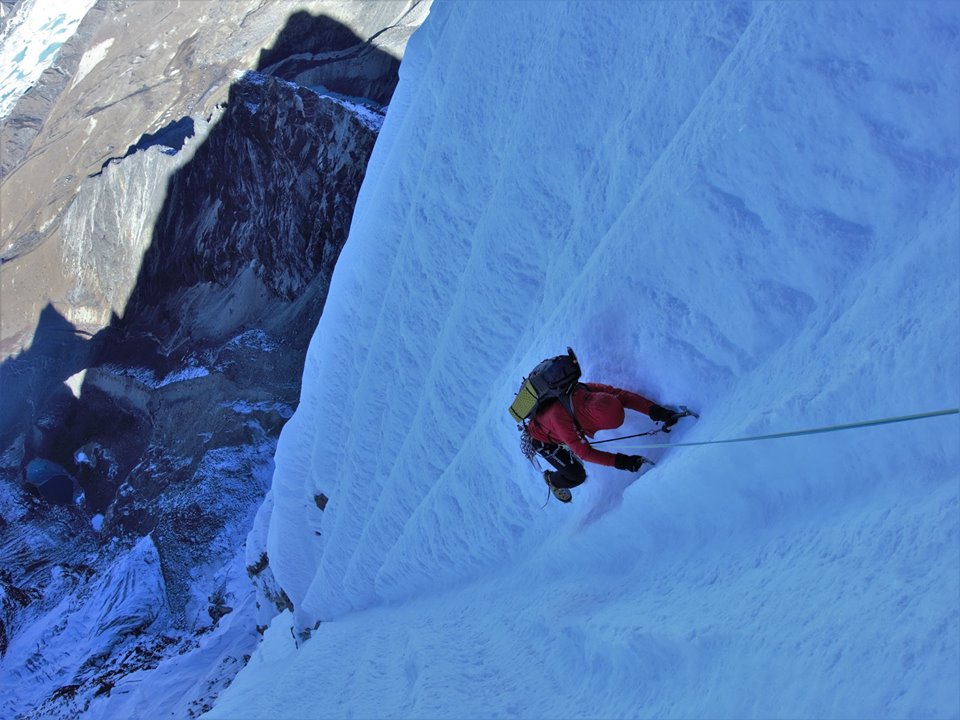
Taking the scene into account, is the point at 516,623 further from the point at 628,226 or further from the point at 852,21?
the point at 852,21

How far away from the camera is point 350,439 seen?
40.0 feet

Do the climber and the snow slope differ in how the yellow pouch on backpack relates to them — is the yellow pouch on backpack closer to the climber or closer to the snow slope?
the climber

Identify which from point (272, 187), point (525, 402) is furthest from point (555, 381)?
point (272, 187)

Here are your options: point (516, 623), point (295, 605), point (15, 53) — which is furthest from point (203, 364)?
point (15, 53)

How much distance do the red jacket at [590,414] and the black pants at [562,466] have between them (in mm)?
386

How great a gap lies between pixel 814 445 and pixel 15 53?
70.3 metres

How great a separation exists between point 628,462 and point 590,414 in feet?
1.70

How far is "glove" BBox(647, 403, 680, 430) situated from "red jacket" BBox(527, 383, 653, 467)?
5 cm

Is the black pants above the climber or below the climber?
below

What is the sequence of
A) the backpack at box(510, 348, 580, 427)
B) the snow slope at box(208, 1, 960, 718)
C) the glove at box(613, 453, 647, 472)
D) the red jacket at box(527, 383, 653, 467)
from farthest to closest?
the backpack at box(510, 348, 580, 427), the glove at box(613, 453, 647, 472), the red jacket at box(527, 383, 653, 467), the snow slope at box(208, 1, 960, 718)

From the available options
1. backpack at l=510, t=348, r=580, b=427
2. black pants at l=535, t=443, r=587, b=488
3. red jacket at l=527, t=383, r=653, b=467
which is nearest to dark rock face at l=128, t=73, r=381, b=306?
black pants at l=535, t=443, r=587, b=488

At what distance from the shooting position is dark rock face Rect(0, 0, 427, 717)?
83.9ft

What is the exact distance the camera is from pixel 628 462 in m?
5.74

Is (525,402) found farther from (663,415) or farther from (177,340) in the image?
(177,340)
